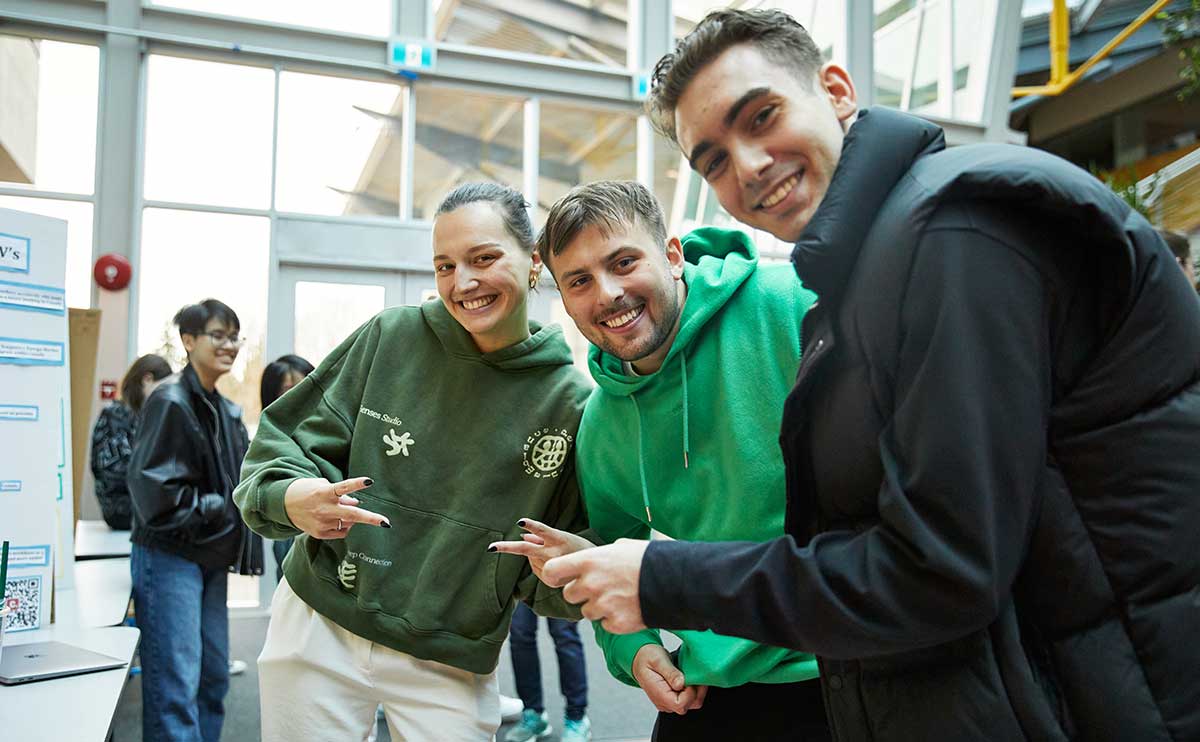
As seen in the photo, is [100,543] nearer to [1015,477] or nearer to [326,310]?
[326,310]

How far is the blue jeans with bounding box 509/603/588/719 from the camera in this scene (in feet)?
12.5

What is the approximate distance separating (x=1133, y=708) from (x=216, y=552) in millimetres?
3142

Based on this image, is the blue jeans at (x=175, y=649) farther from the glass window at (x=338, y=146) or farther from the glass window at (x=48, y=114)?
the glass window at (x=48, y=114)

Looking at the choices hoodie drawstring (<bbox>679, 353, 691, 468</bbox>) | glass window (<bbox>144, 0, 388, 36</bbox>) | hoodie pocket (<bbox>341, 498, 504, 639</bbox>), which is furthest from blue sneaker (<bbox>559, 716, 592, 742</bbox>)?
glass window (<bbox>144, 0, 388, 36</bbox>)

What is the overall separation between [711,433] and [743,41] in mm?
667

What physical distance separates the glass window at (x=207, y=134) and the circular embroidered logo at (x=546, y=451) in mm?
5736

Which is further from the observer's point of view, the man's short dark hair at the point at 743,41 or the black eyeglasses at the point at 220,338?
the black eyeglasses at the point at 220,338

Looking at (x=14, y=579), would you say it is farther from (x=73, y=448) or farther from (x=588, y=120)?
(x=588, y=120)

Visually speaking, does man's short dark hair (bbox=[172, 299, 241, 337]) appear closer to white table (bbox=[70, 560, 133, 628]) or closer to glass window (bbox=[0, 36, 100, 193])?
white table (bbox=[70, 560, 133, 628])

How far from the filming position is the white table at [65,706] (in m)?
1.69

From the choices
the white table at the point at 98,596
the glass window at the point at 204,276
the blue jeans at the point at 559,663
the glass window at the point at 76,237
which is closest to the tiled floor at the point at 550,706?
the blue jeans at the point at 559,663

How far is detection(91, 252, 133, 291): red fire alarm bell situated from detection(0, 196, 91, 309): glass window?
122 mm

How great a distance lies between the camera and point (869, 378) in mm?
930

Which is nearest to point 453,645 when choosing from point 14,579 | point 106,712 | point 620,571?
point 106,712
